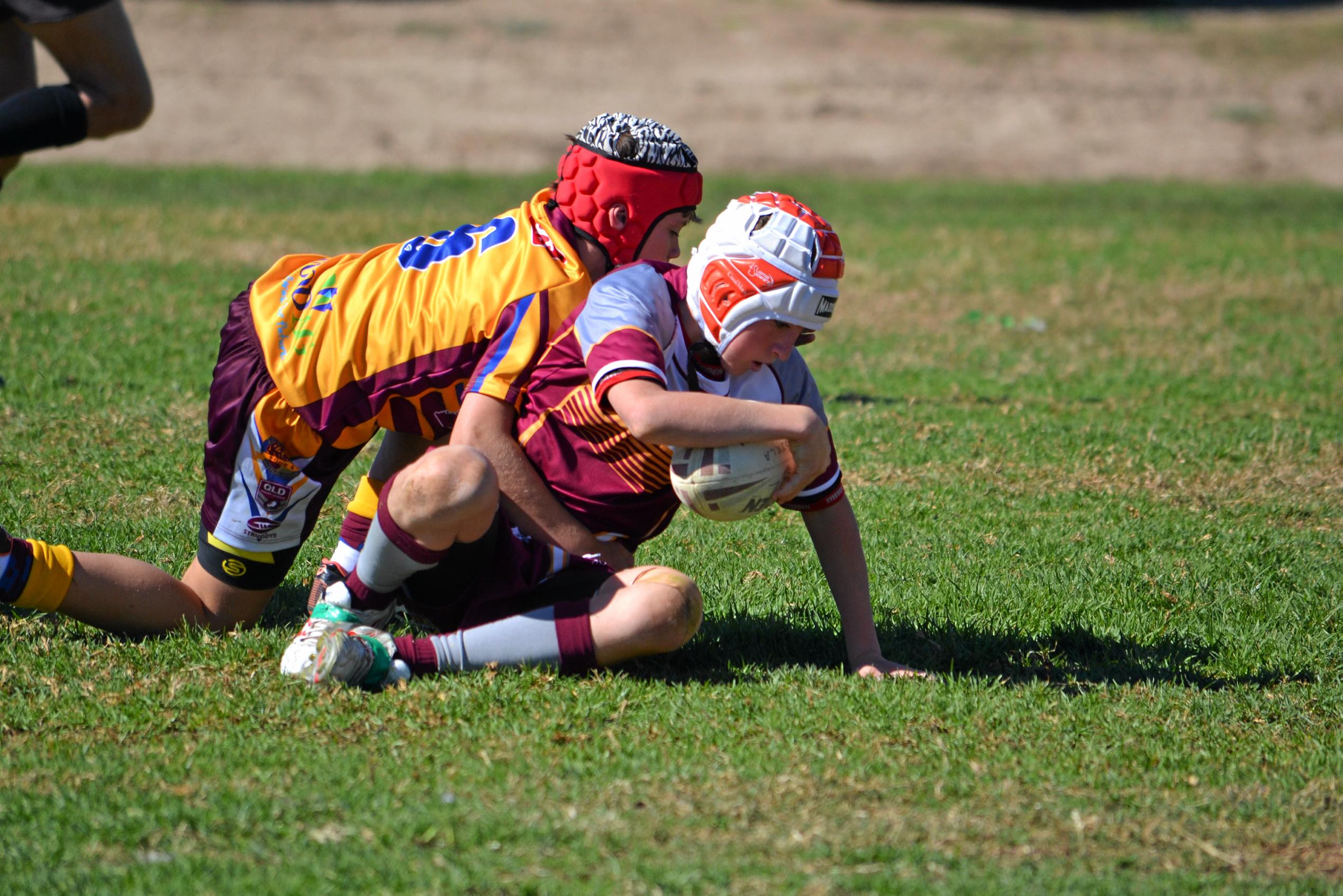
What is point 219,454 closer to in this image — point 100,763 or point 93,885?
point 100,763

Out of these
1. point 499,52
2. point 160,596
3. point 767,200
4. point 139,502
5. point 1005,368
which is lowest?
point 499,52

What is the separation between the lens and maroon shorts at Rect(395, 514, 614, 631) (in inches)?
149

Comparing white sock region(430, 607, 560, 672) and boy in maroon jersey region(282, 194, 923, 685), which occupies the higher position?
boy in maroon jersey region(282, 194, 923, 685)

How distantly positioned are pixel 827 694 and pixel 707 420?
0.82 m

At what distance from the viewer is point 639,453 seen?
374 cm

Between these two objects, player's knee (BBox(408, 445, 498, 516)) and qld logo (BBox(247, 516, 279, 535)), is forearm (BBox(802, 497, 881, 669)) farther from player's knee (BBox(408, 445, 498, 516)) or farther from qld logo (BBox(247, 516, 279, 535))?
qld logo (BBox(247, 516, 279, 535))

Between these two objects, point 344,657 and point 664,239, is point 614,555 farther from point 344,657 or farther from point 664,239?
point 664,239

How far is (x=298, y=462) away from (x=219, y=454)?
0.75ft

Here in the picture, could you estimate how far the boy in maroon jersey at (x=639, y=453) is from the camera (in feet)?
11.5

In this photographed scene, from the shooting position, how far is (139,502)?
17.6ft

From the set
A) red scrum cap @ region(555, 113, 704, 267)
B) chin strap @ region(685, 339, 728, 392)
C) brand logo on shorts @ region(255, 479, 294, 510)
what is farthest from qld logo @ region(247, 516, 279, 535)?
chin strap @ region(685, 339, 728, 392)

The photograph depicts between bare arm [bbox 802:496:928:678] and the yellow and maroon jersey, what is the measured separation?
0.89 metres

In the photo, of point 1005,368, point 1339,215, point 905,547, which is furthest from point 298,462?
point 1339,215

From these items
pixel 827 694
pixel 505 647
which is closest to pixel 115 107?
pixel 505 647
